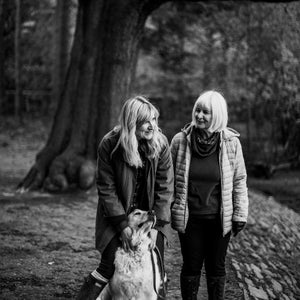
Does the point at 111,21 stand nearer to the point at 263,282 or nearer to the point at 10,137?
the point at 263,282

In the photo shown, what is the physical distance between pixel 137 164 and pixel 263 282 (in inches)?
116

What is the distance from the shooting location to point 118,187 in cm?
397

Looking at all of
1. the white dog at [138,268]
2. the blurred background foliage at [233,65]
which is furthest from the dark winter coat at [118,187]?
the blurred background foliage at [233,65]

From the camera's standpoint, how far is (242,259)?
686 centimetres

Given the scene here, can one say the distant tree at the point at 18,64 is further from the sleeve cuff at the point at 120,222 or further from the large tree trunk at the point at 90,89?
the sleeve cuff at the point at 120,222

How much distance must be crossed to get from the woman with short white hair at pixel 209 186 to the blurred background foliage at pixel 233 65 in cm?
995

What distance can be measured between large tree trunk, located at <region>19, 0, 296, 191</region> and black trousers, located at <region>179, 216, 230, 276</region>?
5.72 m

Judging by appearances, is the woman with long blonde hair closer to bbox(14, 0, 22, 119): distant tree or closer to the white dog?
the white dog

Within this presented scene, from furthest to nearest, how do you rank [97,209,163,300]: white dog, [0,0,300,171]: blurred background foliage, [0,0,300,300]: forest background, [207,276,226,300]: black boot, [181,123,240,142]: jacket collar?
[0,0,300,171]: blurred background foliage → [0,0,300,300]: forest background → [207,276,226,300]: black boot → [181,123,240,142]: jacket collar → [97,209,163,300]: white dog

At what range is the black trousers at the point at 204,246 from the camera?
14.3ft

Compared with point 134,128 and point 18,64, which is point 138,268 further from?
point 18,64

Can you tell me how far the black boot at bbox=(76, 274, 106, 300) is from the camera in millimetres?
3982

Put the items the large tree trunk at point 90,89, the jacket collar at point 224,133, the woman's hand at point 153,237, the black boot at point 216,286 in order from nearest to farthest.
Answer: the woman's hand at point 153,237, the jacket collar at point 224,133, the black boot at point 216,286, the large tree trunk at point 90,89

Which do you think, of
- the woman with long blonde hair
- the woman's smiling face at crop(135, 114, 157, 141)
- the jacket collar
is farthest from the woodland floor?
the woman's smiling face at crop(135, 114, 157, 141)
